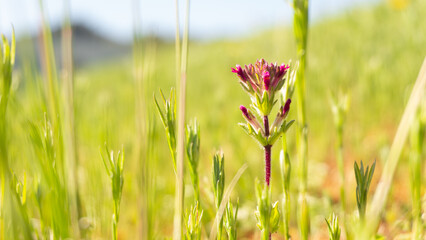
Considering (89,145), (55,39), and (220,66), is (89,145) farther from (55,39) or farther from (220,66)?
(55,39)

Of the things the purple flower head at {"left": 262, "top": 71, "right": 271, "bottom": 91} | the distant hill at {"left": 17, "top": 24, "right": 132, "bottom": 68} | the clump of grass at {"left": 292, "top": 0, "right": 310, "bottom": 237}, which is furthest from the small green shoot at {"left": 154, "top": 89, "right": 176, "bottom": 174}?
the distant hill at {"left": 17, "top": 24, "right": 132, "bottom": 68}

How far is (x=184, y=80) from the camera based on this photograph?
0.58 meters

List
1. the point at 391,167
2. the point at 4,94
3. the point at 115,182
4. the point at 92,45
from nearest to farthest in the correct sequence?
1. the point at 391,167
2. the point at 4,94
3. the point at 115,182
4. the point at 92,45

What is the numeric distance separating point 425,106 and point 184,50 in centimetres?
54

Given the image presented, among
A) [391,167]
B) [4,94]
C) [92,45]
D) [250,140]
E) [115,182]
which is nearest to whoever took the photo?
[391,167]

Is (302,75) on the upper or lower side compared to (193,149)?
upper

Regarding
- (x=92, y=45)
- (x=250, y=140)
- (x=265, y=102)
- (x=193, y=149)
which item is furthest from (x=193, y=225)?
(x=92, y=45)

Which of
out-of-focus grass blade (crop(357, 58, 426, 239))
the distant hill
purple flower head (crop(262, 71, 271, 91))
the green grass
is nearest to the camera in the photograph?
out-of-focus grass blade (crop(357, 58, 426, 239))

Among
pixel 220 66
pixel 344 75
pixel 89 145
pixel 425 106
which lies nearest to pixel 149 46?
pixel 425 106

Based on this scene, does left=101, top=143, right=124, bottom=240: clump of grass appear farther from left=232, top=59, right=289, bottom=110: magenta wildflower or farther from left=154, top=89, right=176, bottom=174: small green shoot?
left=232, top=59, right=289, bottom=110: magenta wildflower

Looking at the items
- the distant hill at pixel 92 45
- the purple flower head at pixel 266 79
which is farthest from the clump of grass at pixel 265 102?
the distant hill at pixel 92 45

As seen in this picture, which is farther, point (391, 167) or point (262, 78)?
point (262, 78)

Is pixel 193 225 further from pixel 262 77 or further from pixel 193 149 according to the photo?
pixel 262 77

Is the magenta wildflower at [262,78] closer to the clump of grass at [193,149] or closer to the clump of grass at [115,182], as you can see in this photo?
the clump of grass at [193,149]
